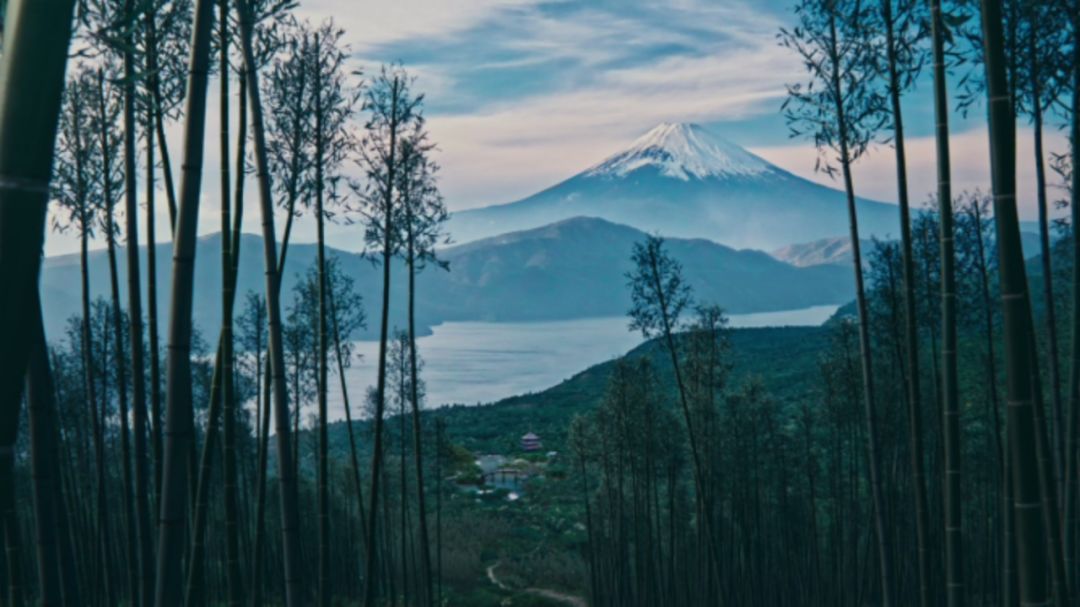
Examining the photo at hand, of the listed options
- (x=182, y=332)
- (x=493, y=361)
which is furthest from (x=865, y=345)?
(x=493, y=361)

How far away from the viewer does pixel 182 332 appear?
2.40m

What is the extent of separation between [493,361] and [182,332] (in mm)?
89805

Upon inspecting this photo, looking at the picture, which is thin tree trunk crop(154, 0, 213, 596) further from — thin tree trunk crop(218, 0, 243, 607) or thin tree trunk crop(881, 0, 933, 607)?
thin tree trunk crop(881, 0, 933, 607)

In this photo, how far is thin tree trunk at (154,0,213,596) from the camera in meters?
2.40

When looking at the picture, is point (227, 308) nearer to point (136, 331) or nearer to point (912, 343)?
point (136, 331)

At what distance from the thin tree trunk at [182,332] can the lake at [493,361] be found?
2860 centimetres

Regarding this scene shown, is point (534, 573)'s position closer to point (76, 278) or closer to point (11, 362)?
point (11, 362)

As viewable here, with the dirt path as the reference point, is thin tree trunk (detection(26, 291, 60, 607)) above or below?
above

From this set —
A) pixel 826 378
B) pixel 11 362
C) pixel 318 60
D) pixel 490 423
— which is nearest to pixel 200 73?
pixel 11 362

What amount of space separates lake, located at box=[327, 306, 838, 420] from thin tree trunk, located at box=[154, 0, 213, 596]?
28.6m

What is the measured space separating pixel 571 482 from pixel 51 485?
29.3m

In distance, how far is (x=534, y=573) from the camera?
2083 centimetres

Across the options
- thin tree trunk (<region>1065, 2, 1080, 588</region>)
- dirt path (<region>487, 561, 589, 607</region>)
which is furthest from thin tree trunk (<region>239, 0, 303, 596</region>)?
dirt path (<region>487, 561, 589, 607</region>)

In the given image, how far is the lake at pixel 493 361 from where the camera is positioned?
64125 mm
